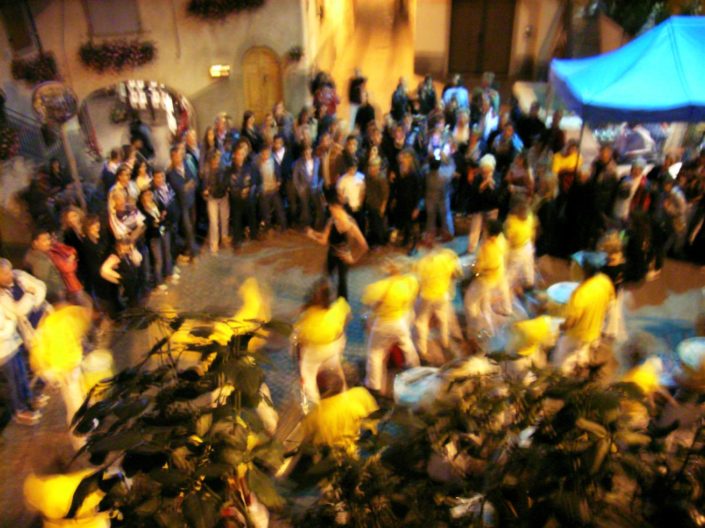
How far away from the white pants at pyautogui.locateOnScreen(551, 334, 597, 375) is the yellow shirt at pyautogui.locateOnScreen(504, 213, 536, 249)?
5.20ft

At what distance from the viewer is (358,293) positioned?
8.49 metres

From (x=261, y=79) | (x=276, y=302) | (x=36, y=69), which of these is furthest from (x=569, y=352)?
(x=36, y=69)

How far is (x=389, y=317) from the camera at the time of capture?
242 inches

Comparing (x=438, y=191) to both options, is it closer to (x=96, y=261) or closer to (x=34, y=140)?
(x=96, y=261)

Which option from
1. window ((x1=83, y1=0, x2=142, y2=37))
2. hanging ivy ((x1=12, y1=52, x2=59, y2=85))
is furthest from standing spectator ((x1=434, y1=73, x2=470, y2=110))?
hanging ivy ((x1=12, y1=52, x2=59, y2=85))

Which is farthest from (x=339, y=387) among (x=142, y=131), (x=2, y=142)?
(x=2, y=142)

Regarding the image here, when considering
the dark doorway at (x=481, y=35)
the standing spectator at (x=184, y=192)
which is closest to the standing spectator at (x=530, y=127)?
the standing spectator at (x=184, y=192)

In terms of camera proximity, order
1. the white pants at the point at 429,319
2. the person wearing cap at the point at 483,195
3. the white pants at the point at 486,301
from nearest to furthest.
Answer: the white pants at the point at 429,319, the white pants at the point at 486,301, the person wearing cap at the point at 483,195

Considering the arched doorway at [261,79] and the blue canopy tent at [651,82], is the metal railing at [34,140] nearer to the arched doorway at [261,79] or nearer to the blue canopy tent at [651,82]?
the arched doorway at [261,79]

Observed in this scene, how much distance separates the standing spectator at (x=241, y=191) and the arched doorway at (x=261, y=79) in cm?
498

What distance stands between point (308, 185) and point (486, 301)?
11.7 ft

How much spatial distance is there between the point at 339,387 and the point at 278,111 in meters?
6.78

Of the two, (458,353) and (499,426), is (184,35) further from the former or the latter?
(499,426)

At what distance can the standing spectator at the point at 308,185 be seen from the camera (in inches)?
370
